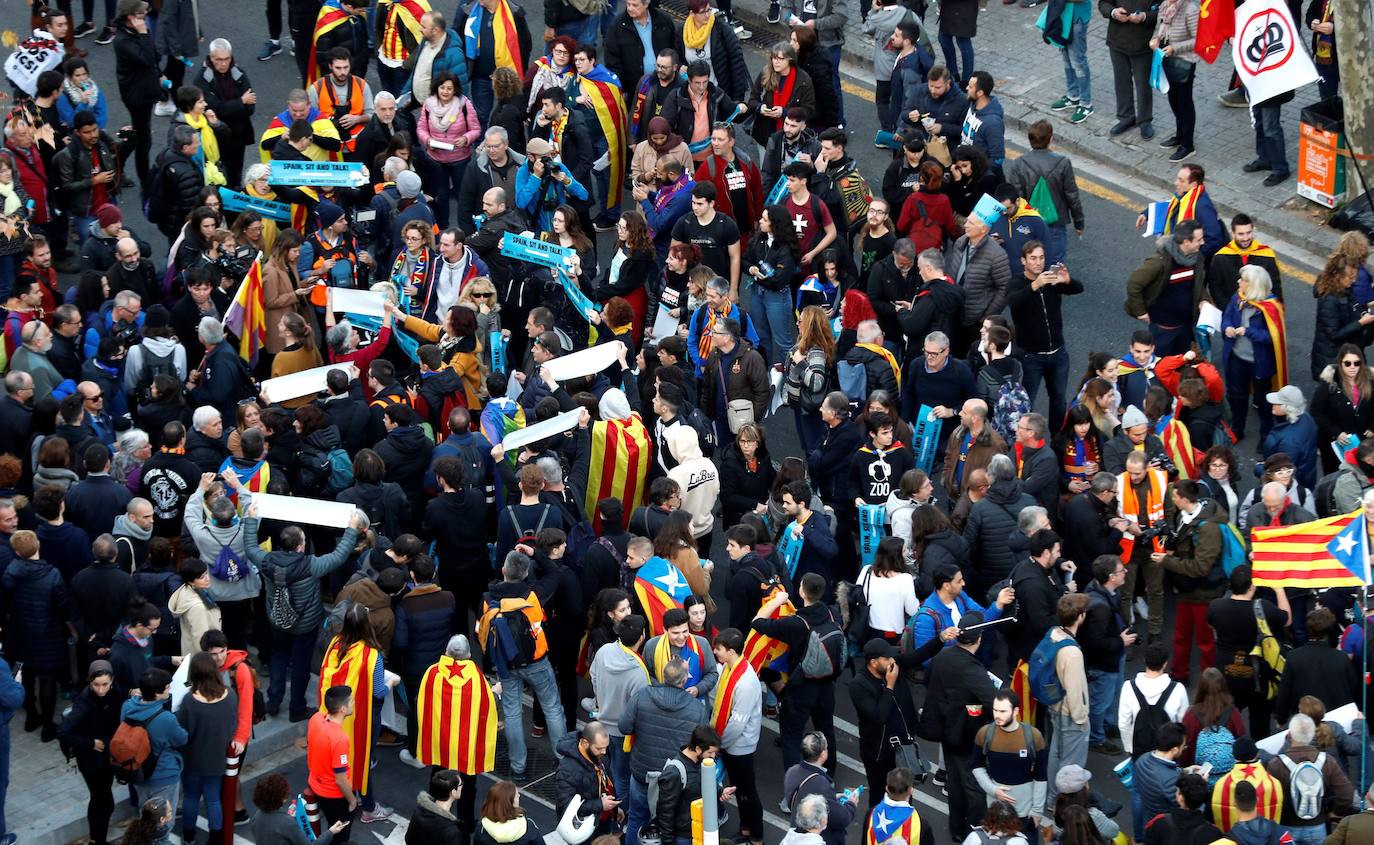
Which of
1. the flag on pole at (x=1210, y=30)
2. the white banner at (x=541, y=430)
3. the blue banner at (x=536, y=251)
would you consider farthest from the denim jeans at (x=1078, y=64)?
the white banner at (x=541, y=430)

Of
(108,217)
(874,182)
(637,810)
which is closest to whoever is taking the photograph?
(637,810)

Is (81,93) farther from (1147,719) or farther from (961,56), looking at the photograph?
(1147,719)

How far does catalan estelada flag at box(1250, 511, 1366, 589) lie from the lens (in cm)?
1454

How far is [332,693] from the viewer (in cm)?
1393

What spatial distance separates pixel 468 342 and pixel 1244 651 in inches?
250

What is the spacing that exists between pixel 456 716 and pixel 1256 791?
4.97 metres

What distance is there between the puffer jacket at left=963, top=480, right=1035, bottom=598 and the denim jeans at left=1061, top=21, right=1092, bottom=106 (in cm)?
870

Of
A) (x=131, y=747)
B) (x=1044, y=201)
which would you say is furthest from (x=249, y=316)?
(x=1044, y=201)

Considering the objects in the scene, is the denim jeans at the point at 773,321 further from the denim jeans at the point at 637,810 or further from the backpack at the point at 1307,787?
the backpack at the point at 1307,787

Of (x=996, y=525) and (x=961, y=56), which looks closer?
(x=996, y=525)

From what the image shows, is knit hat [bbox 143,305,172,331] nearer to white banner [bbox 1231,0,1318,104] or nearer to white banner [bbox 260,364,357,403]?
white banner [bbox 260,364,357,403]

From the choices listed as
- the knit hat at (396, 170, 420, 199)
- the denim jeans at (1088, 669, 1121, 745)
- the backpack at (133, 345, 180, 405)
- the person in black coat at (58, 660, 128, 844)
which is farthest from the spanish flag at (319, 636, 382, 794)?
the knit hat at (396, 170, 420, 199)

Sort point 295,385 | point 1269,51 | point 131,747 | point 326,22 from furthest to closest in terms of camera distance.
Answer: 1. point 326,22
2. point 1269,51
3. point 295,385
4. point 131,747

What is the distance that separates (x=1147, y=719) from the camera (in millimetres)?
14273
